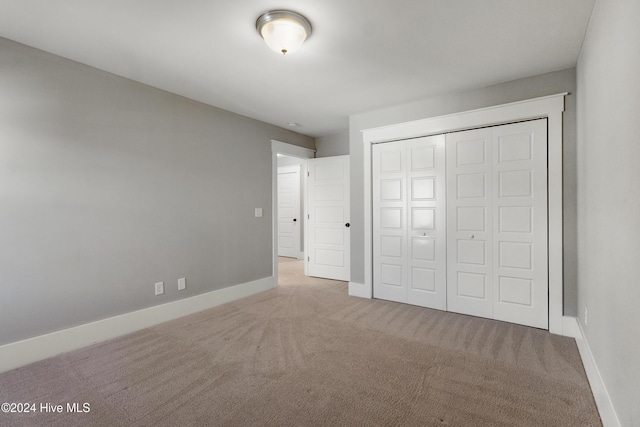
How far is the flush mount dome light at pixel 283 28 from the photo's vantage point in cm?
202

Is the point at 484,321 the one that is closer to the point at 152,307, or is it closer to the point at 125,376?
the point at 125,376

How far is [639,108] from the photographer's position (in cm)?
120

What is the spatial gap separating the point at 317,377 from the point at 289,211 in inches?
223

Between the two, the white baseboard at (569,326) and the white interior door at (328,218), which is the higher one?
the white interior door at (328,218)

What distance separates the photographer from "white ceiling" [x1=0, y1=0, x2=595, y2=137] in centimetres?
197

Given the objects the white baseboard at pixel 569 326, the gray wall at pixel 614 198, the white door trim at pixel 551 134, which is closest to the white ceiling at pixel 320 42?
the white door trim at pixel 551 134

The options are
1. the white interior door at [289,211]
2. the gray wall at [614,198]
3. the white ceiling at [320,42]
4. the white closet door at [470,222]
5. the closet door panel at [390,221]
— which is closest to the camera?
the gray wall at [614,198]

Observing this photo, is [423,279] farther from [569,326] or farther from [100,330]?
[100,330]

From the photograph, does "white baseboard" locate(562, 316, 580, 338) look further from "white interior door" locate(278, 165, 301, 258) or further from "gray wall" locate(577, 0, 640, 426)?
"white interior door" locate(278, 165, 301, 258)

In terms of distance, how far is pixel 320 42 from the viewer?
7.79 ft

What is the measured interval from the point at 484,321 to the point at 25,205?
4.37 m

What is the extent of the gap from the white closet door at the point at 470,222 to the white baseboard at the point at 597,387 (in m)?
0.92

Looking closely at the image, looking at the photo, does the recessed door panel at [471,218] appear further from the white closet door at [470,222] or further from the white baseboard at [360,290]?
the white baseboard at [360,290]

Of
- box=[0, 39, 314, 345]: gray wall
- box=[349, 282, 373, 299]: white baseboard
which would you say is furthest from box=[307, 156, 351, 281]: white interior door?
box=[0, 39, 314, 345]: gray wall
